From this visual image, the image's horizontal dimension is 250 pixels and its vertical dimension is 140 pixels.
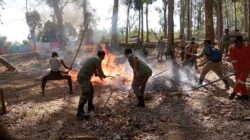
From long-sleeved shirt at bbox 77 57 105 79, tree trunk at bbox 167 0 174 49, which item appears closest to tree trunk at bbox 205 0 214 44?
tree trunk at bbox 167 0 174 49

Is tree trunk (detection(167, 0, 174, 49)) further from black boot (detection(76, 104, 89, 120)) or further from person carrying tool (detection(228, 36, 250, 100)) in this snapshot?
black boot (detection(76, 104, 89, 120))

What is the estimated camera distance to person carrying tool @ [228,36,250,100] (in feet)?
41.8

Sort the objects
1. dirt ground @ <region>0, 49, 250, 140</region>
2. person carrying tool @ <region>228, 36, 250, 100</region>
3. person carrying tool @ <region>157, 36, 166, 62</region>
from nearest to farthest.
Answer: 1. dirt ground @ <region>0, 49, 250, 140</region>
2. person carrying tool @ <region>228, 36, 250, 100</region>
3. person carrying tool @ <region>157, 36, 166, 62</region>

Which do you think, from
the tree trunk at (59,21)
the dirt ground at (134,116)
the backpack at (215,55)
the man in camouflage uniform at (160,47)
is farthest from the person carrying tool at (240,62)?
the tree trunk at (59,21)

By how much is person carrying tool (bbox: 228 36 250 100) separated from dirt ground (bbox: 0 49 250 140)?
342 millimetres

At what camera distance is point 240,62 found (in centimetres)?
1292

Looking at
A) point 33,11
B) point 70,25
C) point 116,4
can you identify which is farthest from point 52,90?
point 70,25

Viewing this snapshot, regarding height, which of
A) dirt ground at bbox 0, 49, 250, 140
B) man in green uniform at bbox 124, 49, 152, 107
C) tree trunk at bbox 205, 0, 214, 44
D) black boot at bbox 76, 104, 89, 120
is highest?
tree trunk at bbox 205, 0, 214, 44

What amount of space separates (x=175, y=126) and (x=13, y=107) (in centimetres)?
556

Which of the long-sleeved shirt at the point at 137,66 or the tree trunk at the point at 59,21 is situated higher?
the tree trunk at the point at 59,21

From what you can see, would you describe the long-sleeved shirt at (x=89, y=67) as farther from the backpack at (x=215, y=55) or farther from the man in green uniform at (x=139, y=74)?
the backpack at (x=215, y=55)

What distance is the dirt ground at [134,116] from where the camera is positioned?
9.75m

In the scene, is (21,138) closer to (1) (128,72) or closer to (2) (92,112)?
(2) (92,112)

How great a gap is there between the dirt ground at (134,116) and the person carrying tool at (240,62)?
34 cm
